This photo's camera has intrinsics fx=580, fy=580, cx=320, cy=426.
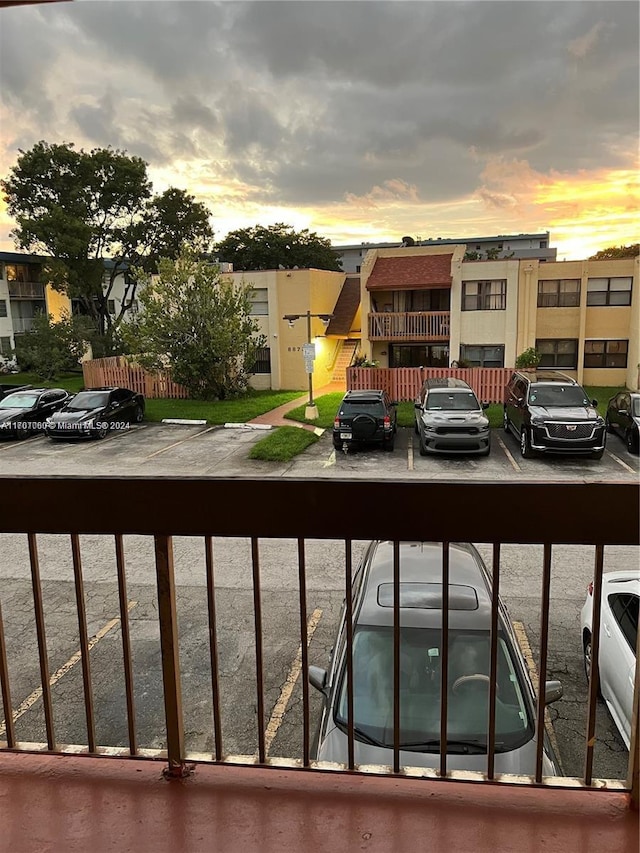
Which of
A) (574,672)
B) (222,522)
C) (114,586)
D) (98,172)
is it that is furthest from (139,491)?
(98,172)

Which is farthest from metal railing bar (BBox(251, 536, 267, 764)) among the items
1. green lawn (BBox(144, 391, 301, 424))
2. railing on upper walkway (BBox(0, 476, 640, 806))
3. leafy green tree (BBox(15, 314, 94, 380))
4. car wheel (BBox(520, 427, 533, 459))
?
leafy green tree (BBox(15, 314, 94, 380))

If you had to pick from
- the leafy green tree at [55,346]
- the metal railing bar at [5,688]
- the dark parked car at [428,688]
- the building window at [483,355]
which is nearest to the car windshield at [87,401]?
the leafy green tree at [55,346]

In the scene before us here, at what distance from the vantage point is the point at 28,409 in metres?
7.70

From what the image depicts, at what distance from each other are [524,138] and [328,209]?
132 cm

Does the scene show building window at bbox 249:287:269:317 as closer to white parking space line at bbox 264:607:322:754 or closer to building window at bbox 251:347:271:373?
building window at bbox 251:347:271:373

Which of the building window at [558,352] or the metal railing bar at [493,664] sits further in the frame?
the building window at [558,352]

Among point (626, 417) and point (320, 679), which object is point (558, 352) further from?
point (320, 679)

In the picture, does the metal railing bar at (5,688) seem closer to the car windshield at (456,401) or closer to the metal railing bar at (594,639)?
the metal railing bar at (594,639)

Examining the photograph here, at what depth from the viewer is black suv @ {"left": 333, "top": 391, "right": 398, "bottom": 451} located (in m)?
5.84

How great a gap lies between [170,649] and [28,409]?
24.9 feet

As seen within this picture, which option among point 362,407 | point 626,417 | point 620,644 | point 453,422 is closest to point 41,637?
point 620,644

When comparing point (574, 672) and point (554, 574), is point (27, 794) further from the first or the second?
point (554, 574)

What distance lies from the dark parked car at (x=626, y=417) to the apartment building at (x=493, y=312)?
0.13 m

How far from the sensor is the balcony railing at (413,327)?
10.1m
